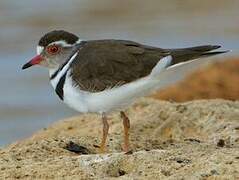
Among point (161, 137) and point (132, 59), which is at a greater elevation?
point (132, 59)

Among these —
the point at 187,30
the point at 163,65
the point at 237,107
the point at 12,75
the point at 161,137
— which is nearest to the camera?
the point at 163,65

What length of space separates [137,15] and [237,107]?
967cm

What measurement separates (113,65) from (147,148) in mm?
766

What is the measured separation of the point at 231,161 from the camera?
19.6 feet

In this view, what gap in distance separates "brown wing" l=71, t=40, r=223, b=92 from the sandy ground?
1.70 ft

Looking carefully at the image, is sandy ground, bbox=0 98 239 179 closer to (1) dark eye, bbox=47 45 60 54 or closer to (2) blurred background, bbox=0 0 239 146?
(1) dark eye, bbox=47 45 60 54

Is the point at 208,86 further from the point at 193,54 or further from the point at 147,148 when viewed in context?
the point at 193,54

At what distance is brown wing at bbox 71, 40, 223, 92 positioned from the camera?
22.6ft

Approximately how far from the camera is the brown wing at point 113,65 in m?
6.88

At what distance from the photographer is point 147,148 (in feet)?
23.9

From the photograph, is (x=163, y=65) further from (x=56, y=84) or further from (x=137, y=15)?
(x=137, y=15)

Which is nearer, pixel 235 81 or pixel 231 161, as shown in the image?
pixel 231 161

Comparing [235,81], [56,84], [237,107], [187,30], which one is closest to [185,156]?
[56,84]

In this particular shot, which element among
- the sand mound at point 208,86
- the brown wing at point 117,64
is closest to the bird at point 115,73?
the brown wing at point 117,64
